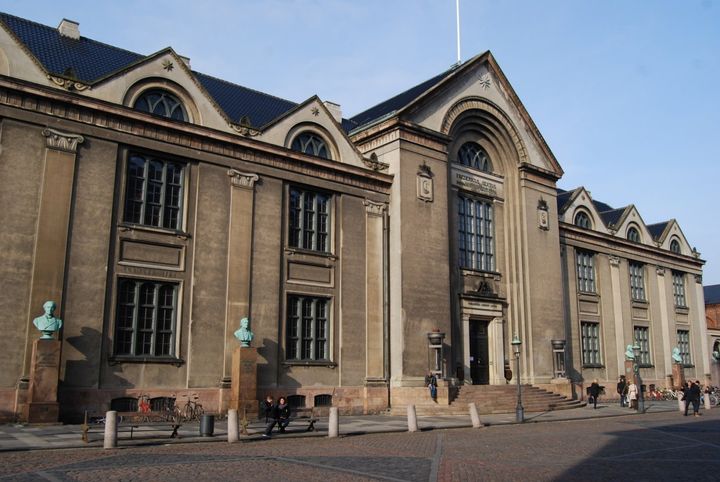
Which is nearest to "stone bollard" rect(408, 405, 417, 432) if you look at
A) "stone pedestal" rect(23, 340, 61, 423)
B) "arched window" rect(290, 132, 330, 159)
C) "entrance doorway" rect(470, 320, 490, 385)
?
"stone pedestal" rect(23, 340, 61, 423)

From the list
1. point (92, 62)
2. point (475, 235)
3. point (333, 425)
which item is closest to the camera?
point (333, 425)

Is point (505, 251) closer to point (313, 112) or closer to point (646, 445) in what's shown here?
point (313, 112)

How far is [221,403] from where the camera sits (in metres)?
23.5

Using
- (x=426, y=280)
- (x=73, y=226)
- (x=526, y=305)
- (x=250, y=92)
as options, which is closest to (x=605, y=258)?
(x=526, y=305)

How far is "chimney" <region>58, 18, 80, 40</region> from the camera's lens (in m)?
26.0

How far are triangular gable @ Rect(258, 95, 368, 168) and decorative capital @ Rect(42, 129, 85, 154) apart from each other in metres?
6.99

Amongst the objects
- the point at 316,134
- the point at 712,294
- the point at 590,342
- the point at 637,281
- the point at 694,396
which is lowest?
the point at 694,396

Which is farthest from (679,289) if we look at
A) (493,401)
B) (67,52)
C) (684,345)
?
(67,52)

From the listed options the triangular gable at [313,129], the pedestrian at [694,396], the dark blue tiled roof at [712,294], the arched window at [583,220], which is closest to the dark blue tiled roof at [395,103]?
the triangular gable at [313,129]

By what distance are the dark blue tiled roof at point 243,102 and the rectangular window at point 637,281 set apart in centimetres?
2614

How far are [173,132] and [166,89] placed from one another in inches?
64.3

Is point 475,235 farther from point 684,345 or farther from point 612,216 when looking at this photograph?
point 684,345

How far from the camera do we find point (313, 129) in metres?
28.2

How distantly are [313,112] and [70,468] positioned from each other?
61.6 ft
